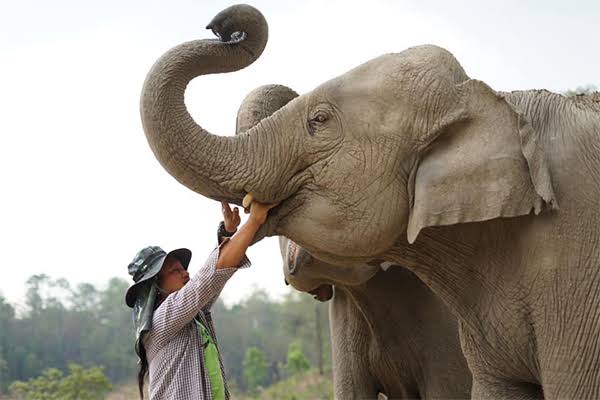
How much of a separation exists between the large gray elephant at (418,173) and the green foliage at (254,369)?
93.1 feet

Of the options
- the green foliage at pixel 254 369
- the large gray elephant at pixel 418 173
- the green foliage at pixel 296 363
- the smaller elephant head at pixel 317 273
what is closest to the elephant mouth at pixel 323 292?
the smaller elephant head at pixel 317 273

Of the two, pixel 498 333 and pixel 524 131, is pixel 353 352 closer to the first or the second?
pixel 498 333

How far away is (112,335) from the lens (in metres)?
27.4

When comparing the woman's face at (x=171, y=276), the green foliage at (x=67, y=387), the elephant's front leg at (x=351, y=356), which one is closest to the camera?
the woman's face at (x=171, y=276)

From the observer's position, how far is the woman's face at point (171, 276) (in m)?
4.55

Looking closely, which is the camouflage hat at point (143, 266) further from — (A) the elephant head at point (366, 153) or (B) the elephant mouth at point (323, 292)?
(B) the elephant mouth at point (323, 292)

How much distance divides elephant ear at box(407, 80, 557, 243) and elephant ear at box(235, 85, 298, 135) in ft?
2.96

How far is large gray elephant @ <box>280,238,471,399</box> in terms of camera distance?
555 centimetres

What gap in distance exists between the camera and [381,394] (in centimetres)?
618

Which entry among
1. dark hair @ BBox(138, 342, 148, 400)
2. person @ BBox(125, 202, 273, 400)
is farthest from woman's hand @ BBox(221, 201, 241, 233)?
dark hair @ BBox(138, 342, 148, 400)

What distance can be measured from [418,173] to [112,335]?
24413mm

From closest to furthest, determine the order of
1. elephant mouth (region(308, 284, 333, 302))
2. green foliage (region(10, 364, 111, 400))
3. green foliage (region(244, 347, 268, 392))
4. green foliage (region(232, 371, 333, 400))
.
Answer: elephant mouth (region(308, 284, 333, 302)) < green foliage (region(10, 364, 111, 400)) < green foliage (region(232, 371, 333, 400)) < green foliage (region(244, 347, 268, 392))

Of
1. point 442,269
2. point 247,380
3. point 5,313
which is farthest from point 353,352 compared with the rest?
point 247,380

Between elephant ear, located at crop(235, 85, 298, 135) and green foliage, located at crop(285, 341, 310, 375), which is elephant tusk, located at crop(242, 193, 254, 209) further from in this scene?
green foliage, located at crop(285, 341, 310, 375)
